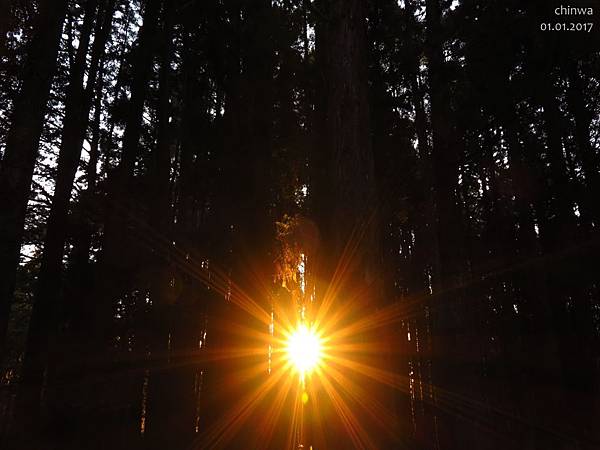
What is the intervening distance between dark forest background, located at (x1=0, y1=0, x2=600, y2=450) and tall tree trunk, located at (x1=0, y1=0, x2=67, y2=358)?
25mm

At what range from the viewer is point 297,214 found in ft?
→ 41.1

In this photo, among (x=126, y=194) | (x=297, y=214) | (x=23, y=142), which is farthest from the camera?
(x=297, y=214)

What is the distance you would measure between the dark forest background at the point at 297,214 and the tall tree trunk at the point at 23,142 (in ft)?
0.08

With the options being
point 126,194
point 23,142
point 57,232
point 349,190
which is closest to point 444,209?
point 349,190

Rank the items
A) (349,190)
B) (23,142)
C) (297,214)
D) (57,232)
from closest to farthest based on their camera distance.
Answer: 1. (349,190)
2. (23,142)
3. (57,232)
4. (297,214)

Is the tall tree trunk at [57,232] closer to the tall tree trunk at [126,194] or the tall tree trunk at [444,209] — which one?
the tall tree trunk at [126,194]

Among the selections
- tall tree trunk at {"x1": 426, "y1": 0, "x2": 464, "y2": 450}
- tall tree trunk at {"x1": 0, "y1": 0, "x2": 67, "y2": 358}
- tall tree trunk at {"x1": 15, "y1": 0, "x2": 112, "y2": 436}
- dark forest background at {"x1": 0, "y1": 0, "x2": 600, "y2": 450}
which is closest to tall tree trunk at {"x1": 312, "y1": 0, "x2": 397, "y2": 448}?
dark forest background at {"x1": 0, "y1": 0, "x2": 600, "y2": 450}

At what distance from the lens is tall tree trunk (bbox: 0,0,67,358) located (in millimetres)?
5164

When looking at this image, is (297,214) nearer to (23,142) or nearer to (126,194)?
(126,194)

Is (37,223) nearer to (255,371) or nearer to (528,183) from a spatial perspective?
(255,371)

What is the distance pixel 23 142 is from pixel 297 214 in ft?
25.9

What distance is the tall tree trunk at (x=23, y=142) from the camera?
5164 mm

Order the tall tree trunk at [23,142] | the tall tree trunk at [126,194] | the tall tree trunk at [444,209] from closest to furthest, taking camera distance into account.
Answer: the tall tree trunk at [23,142], the tall tree trunk at [444,209], the tall tree trunk at [126,194]

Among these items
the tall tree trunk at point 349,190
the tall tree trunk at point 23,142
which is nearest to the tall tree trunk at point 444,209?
Result: the tall tree trunk at point 349,190
